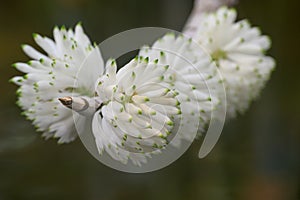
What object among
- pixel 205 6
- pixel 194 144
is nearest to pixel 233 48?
pixel 205 6

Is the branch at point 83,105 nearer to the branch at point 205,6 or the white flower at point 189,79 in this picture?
the white flower at point 189,79

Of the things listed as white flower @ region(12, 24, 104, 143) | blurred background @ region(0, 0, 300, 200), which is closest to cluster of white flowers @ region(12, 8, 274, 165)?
white flower @ region(12, 24, 104, 143)

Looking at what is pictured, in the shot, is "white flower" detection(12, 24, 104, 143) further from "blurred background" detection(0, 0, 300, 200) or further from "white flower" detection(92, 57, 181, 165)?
"blurred background" detection(0, 0, 300, 200)

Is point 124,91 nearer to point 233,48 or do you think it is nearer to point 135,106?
point 135,106

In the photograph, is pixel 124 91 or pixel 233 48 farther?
pixel 233 48

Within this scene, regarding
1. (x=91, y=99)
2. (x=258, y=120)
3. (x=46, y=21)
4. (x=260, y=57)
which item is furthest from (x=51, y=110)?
(x=258, y=120)

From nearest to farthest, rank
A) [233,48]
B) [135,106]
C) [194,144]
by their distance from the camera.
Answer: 1. [135,106]
2. [233,48]
3. [194,144]

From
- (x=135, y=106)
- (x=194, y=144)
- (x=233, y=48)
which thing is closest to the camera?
(x=135, y=106)

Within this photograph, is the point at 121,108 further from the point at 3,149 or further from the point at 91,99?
the point at 3,149
